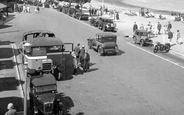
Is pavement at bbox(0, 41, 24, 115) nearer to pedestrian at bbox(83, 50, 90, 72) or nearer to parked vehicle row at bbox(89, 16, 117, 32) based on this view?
pedestrian at bbox(83, 50, 90, 72)

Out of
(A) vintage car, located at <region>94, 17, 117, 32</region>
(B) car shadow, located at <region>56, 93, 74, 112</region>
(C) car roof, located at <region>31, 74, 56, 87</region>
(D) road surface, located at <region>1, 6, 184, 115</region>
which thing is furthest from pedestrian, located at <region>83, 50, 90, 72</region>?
(A) vintage car, located at <region>94, 17, 117, 32</region>

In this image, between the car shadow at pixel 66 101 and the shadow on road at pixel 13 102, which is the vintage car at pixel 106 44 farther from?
the shadow on road at pixel 13 102

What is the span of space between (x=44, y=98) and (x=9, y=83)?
16.7 feet

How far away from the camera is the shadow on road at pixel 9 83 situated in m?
14.0

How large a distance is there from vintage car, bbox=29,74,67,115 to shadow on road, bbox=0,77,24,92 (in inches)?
137

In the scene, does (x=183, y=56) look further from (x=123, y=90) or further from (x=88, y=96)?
(x=88, y=96)

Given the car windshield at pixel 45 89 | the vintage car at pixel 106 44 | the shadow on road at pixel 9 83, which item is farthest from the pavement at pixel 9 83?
the vintage car at pixel 106 44

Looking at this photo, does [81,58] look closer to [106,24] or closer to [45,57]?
[45,57]

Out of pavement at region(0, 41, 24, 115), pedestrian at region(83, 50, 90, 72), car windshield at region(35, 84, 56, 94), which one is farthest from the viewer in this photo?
pedestrian at region(83, 50, 90, 72)

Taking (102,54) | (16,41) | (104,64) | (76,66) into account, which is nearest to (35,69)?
(76,66)

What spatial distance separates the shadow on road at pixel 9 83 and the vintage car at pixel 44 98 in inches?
137

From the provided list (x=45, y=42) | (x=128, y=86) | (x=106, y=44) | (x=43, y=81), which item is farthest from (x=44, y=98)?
(x=106, y=44)

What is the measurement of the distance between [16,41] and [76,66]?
38.5ft

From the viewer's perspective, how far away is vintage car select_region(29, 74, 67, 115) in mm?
10394
